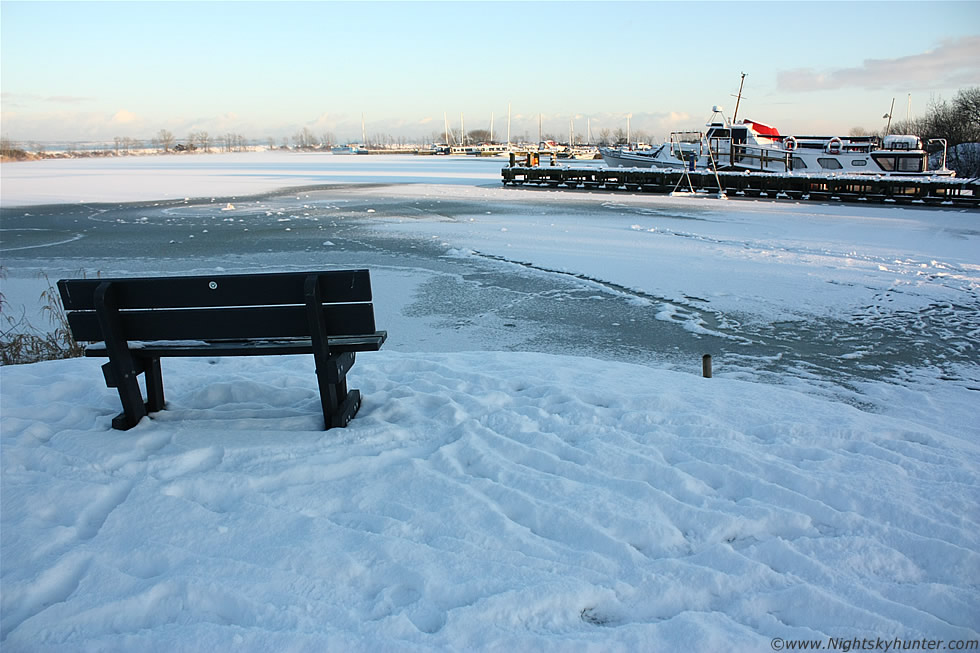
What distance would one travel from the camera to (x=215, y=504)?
314cm

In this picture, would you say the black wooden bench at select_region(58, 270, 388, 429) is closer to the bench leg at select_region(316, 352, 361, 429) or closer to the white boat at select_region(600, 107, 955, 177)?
the bench leg at select_region(316, 352, 361, 429)

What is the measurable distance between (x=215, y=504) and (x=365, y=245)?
36.1 ft

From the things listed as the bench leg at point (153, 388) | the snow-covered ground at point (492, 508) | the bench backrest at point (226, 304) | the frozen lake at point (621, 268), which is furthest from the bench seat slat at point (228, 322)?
the frozen lake at point (621, 268)

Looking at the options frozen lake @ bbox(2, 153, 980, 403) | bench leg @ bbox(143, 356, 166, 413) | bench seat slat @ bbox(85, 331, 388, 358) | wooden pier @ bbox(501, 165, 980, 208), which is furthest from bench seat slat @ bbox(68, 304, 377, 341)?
wooden pier @ bbox(501, 165, 980, 208)

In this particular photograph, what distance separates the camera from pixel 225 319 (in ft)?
12.9

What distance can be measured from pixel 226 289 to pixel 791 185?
25.6 m

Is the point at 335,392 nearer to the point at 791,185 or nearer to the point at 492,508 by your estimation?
the point at 492,508

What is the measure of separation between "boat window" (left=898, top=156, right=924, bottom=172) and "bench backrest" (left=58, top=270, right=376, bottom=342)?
3410 cm

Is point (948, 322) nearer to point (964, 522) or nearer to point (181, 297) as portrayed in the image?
point (964, 522)

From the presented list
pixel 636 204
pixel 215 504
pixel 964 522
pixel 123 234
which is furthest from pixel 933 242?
pixel 123 234

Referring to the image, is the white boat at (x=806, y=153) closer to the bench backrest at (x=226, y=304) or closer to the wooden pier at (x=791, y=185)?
the wooden pier at (x=791, y=185)

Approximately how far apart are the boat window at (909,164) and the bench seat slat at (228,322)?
3410cm

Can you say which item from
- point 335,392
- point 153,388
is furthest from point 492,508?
point 153,388

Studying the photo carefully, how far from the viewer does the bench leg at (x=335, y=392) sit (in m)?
3.91
